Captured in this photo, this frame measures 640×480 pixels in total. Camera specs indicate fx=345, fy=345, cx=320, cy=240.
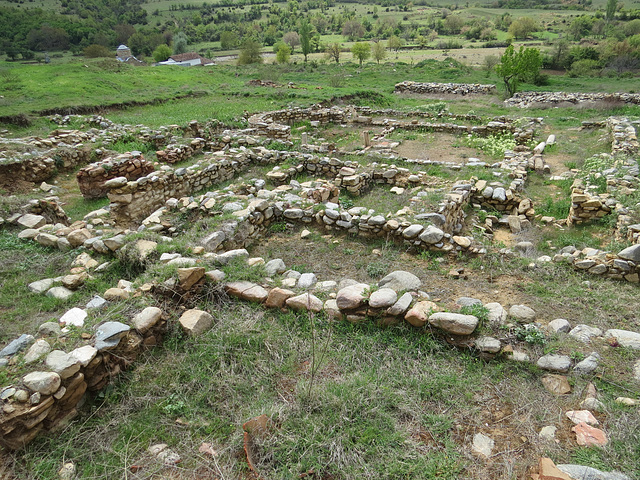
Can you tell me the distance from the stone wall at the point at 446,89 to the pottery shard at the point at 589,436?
1178 inches

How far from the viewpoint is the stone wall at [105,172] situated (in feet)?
30.5

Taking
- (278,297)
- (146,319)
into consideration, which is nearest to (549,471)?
(278,297)

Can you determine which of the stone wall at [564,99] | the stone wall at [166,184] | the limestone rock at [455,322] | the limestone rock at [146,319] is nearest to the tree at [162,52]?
the stone wall at [564,99]

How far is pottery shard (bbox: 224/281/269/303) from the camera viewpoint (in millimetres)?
4734

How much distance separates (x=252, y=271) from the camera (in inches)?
206

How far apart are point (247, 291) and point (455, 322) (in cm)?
271

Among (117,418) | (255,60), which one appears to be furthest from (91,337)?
(255,60)

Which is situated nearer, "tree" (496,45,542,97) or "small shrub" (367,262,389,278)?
"small shrub" (367,262,389,278)

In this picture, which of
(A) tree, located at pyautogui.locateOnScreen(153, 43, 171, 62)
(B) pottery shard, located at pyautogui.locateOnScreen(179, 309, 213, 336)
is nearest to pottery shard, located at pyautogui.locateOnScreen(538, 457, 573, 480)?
(B) pottery shard, located at pyautogui.locateOnScreen(179, 309, 213, 336)

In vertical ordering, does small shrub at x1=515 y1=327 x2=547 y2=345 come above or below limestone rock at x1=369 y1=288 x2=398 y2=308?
below

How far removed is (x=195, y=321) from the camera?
4.26 m

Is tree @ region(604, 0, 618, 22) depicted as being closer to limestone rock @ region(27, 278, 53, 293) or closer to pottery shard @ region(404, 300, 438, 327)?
pottery shard @ region(404, 300, 438, 327)

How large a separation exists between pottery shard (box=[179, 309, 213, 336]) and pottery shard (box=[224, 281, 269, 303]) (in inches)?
20.6

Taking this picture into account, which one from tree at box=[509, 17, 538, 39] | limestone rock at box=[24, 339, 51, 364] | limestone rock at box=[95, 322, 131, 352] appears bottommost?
limestone rock at box=[95, 322, 131, 352]
